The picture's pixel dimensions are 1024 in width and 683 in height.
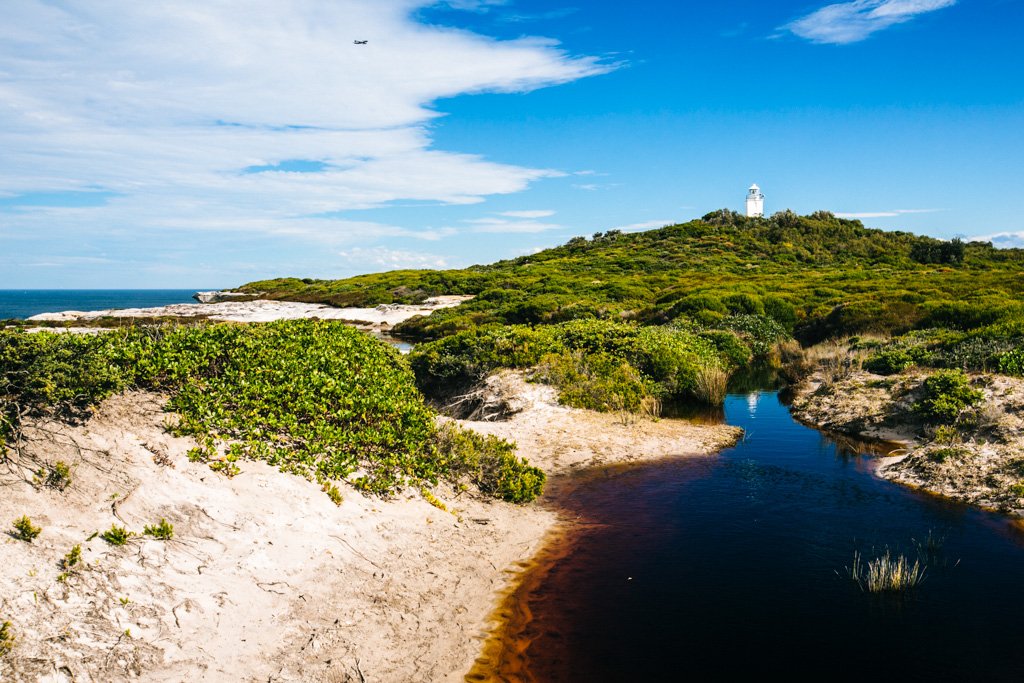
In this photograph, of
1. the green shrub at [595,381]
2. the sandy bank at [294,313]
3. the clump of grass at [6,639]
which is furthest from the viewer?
the sandy bank at [294,313]

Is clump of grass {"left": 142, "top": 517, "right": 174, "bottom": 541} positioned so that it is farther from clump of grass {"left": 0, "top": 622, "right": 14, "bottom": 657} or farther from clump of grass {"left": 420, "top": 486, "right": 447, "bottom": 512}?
clump of grass {"left": 420, "top": 486, "right": 447, "bottom": 512}

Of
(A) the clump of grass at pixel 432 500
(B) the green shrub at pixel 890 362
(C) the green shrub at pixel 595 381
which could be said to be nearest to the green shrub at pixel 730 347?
(B) the green shrub at pixel 890 362

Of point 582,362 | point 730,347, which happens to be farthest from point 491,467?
point 730,347

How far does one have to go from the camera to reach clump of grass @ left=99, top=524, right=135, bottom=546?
7.69 meters

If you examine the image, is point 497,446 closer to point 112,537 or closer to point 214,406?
point 214,406

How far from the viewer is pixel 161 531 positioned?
26.7 ft

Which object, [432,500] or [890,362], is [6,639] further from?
[890,362]

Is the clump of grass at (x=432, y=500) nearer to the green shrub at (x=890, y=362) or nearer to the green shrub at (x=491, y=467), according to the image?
the green shrub at (x=491, y=467)

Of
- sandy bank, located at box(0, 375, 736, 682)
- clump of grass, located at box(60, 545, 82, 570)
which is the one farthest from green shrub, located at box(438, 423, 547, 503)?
clump of grass, located at box(60, 545, 82, 570)

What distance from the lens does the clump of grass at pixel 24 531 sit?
7133 millimetres

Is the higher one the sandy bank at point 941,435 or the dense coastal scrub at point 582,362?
the dense coastal scrub at point 582,362

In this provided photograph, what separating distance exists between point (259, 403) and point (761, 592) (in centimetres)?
918

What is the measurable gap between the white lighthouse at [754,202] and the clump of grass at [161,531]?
140 metres

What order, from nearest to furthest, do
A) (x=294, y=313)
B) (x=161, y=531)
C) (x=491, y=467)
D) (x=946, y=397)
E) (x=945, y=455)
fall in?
(x=161, y=531), (x=491, y=467), (x=945, y=455), (x=946, y=397), (x=294, y=313)
